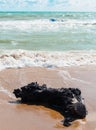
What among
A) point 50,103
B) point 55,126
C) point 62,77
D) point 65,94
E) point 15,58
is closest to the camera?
point 55,126

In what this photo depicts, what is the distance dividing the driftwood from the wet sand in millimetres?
122

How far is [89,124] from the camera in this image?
17.1 feet

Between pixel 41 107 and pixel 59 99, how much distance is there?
0.40 meters

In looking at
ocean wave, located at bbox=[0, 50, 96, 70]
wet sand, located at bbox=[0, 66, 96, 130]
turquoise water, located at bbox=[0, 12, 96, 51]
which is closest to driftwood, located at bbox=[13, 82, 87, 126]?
wet sand, located at bbox=[0, 66, 96, 130]

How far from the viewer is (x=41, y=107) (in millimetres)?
6074

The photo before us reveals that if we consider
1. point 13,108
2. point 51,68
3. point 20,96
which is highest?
point 51,68

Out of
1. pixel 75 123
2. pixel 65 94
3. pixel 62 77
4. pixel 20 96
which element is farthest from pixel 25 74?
pixel 75 123

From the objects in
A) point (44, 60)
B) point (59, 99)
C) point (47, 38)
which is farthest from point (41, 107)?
point (47, 38)

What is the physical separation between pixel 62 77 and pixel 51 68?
1.55 m

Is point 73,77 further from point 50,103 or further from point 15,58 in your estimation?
point 15,58

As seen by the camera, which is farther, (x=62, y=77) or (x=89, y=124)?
(x=62, y=77)

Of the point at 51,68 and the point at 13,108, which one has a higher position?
the point at 51,68

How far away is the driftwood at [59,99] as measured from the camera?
213 inches

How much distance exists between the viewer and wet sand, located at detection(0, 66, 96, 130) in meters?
5.18
